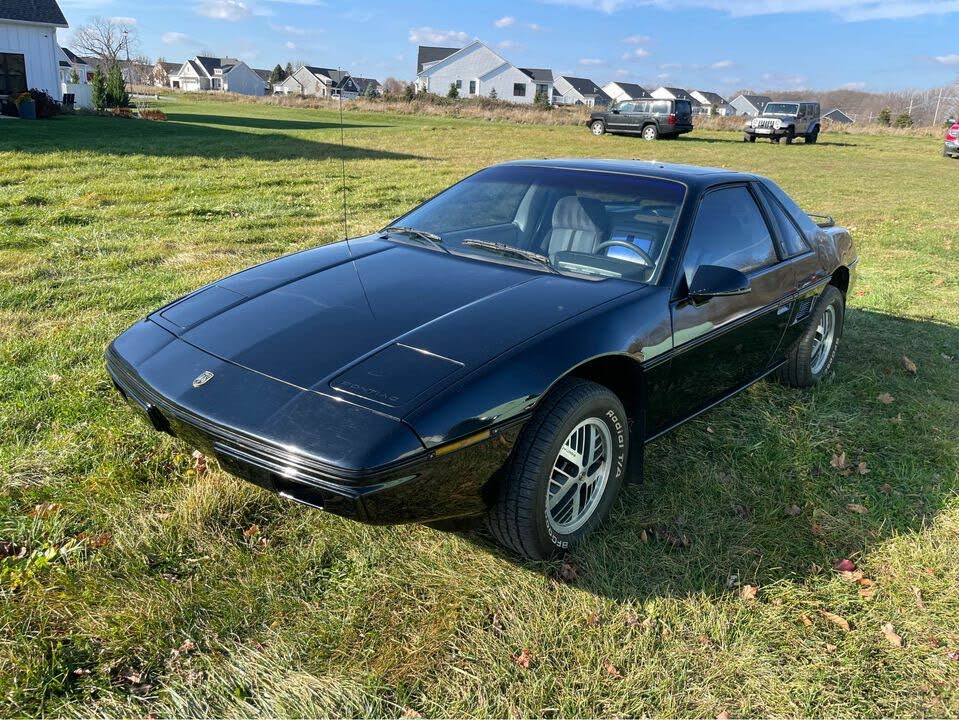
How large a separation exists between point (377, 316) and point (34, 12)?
2745cm

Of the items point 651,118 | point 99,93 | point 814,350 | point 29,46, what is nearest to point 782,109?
point 651,118

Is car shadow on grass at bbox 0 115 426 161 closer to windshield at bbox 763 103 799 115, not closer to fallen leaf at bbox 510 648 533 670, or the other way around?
fallen leaf at bbox 510 648 533 670

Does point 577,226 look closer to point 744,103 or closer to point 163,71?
point 163,71

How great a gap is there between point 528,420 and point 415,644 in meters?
0.80

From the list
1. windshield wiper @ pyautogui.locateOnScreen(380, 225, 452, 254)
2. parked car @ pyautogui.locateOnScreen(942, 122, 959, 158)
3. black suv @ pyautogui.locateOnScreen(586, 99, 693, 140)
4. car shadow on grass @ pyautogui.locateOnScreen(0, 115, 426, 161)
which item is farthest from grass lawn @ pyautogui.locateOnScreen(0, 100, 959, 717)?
parked car @ pyautogui.locateOnScreen(942, 122, 959, 158)

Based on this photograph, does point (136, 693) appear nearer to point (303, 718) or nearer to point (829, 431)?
point (303, 718)

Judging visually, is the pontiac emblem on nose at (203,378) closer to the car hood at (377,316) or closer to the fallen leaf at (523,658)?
the car hood at (377,316)

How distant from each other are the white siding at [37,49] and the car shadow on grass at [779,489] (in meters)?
26.8

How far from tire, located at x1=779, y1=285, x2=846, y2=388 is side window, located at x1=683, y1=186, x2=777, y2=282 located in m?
0.67

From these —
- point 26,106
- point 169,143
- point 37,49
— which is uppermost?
point 37,49

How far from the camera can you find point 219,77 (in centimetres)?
9675

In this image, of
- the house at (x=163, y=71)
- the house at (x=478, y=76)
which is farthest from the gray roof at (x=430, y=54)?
the house at (x=163, y=71)

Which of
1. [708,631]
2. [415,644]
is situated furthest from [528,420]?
[708,631]

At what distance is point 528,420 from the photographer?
2330mm
